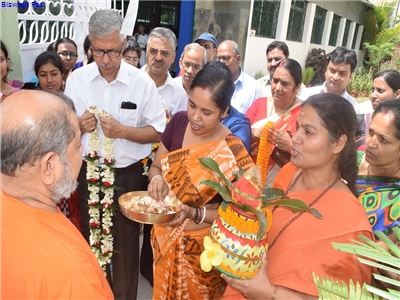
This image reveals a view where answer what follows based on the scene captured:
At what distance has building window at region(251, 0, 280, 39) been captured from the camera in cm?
1184

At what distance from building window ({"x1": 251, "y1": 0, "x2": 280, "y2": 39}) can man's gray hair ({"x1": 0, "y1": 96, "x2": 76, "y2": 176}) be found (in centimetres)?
1148

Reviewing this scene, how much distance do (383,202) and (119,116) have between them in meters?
2.02

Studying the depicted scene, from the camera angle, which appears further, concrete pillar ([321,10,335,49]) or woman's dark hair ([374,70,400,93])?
concrete pillar ([321,10,335,49])

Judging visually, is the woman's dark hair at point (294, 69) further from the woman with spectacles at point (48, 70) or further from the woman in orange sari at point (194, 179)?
the woman with spectacles at point (48, 70)

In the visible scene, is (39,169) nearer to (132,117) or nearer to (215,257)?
(215,257)

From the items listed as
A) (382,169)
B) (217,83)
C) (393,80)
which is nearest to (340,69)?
(393,80)

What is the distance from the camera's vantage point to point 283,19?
13266mm

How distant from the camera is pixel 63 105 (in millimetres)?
1354

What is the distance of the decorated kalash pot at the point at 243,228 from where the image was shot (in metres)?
1.51

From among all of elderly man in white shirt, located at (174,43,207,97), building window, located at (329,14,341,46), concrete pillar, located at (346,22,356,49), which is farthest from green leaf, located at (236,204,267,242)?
concrete pillar, located at (346,22,356,49)

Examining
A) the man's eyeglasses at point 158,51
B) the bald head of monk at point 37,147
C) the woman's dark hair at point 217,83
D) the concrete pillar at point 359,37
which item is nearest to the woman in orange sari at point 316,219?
the woman's dark hair at point 217,83

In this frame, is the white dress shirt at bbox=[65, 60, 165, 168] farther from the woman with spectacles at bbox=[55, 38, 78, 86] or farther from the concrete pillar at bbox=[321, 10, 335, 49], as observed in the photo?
the concrete pillar at bbox=[321, 10, 335, 49]

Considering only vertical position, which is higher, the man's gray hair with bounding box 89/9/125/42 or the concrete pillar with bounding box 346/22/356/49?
the concrete pillar with bounding box 346/22/356/49

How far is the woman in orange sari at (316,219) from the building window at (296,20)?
1338 cm
